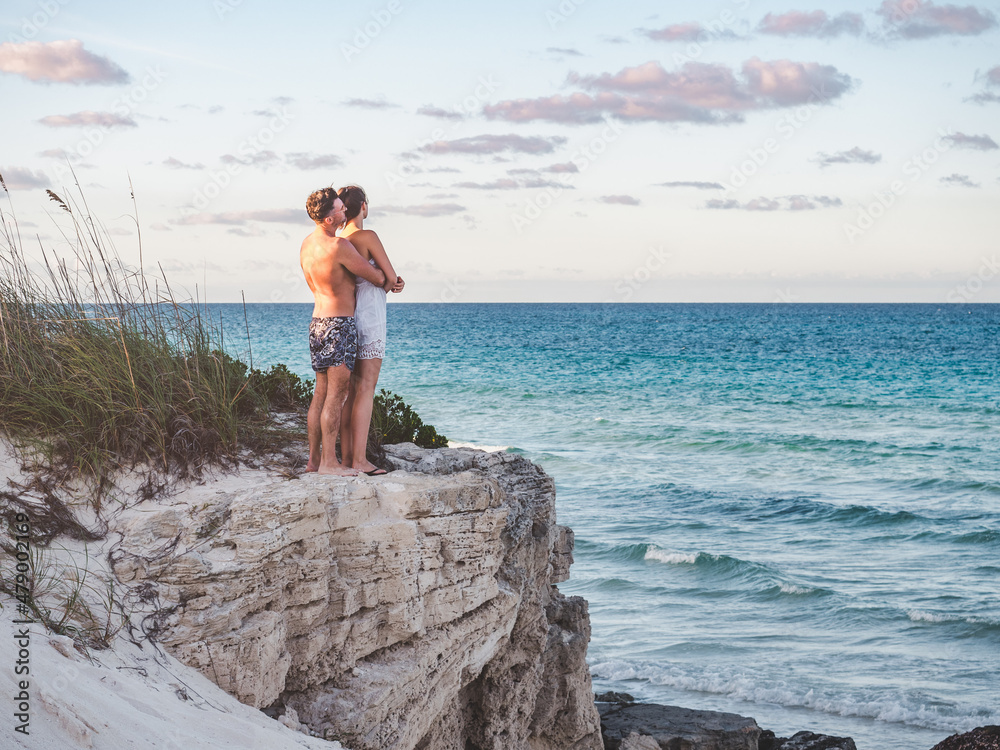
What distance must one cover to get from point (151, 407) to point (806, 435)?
23.6m

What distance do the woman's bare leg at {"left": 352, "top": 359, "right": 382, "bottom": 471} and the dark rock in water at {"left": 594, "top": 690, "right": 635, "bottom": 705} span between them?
220 inches

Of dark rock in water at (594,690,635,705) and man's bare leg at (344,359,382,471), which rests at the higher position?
man's bare leg at (344,359,382,471)

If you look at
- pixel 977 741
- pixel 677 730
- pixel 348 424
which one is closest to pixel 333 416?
pixel 348 424

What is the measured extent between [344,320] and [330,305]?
0.15 meters

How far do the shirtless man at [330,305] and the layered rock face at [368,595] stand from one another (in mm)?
653

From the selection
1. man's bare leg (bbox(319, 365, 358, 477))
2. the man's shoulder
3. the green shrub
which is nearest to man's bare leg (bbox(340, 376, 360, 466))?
man's bare leg (bbox(319, 365, 358, 477))

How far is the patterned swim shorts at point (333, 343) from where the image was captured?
607 cm

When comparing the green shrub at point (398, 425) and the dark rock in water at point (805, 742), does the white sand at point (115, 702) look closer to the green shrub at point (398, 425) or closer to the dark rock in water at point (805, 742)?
the green shrub at point (398, 425)

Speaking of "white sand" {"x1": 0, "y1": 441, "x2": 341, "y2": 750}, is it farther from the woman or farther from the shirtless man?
the woman

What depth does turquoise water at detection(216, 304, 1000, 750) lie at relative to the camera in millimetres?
10930

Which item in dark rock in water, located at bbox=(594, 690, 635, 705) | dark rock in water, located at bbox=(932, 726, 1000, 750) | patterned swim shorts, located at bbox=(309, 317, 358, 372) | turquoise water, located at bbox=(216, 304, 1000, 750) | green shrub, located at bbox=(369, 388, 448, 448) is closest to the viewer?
patterned swim shorts, located at bbox=(309, 317, 358, 372)

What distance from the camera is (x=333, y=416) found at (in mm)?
5969

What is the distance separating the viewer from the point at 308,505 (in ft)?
16.8

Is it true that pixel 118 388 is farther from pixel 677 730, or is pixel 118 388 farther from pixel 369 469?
pixel 677 730
